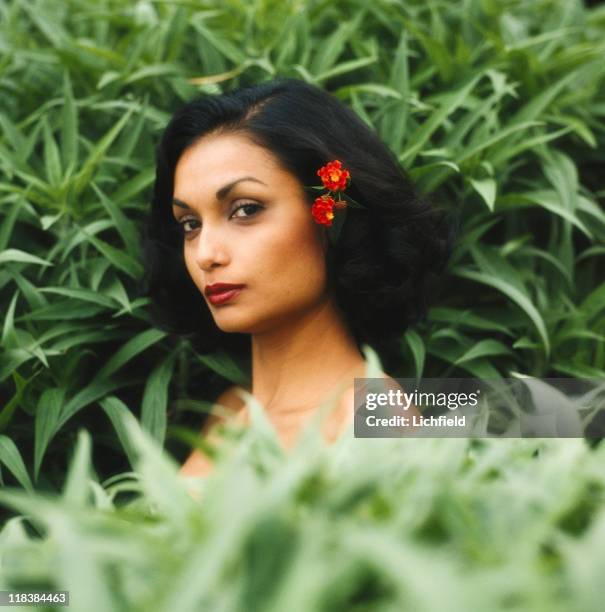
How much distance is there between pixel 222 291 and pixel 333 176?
245 millimetres

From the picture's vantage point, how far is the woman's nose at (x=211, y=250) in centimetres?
141

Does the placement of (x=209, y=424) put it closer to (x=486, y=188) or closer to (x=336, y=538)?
(x=486, y=188)

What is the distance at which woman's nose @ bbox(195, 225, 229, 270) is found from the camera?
1408 mm

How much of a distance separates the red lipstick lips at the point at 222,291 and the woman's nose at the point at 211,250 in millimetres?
32

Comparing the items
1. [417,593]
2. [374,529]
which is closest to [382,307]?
[374,529]

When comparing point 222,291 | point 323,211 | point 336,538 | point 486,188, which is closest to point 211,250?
point 222,291

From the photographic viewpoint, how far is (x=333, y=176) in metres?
1.43

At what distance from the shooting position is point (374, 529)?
664 mm

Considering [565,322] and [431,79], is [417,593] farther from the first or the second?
[431,79]

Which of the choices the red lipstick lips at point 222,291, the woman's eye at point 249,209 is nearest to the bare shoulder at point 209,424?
the red lipstick lips at point 222,291

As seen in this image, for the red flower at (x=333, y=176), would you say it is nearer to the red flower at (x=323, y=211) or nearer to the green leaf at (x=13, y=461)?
the red flower at (x=323, y=211)

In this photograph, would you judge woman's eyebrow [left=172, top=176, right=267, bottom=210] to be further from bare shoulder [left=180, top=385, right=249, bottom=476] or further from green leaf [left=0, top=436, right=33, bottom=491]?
green leaf [left=0, top=436, right=33, bottom=491]

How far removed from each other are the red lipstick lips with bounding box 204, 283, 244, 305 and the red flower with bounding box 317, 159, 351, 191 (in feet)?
0.68

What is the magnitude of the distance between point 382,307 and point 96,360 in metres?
0.55
